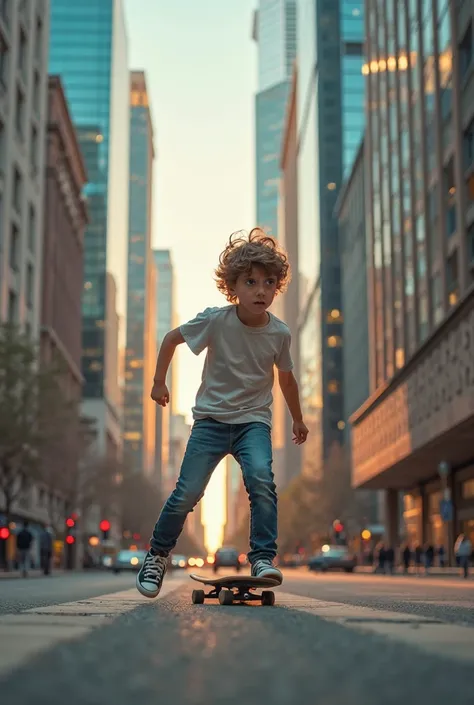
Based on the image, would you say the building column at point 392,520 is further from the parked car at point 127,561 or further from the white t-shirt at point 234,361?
the white t-shirt at point 234,361

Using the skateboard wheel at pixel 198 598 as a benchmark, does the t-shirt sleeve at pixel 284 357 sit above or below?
above

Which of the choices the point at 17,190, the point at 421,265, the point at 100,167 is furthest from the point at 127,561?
the point at 100,167

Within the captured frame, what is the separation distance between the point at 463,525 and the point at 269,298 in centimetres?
3734

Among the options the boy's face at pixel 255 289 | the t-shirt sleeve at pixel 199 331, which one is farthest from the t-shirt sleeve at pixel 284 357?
the t-shirt sleeve at pixel 199 331

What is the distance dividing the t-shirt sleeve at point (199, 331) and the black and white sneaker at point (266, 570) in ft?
4.73

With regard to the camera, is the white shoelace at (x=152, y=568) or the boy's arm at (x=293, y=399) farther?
the boy's arm at (x=293, y=399)

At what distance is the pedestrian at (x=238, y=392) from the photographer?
6.48m

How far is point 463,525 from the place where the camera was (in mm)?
42250

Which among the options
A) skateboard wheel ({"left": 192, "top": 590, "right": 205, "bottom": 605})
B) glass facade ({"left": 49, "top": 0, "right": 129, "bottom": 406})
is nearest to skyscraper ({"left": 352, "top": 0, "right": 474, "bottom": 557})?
skateboard wheel ({"left": 192, "top": 590, "right": 205, "bottom": 605})

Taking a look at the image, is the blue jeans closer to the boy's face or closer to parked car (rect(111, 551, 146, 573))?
the boy's face

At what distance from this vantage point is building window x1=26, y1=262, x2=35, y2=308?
178ft

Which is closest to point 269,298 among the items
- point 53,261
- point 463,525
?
point 463,525

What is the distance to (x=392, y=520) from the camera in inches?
2165

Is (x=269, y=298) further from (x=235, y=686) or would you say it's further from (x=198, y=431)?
(x=235, y=686)
